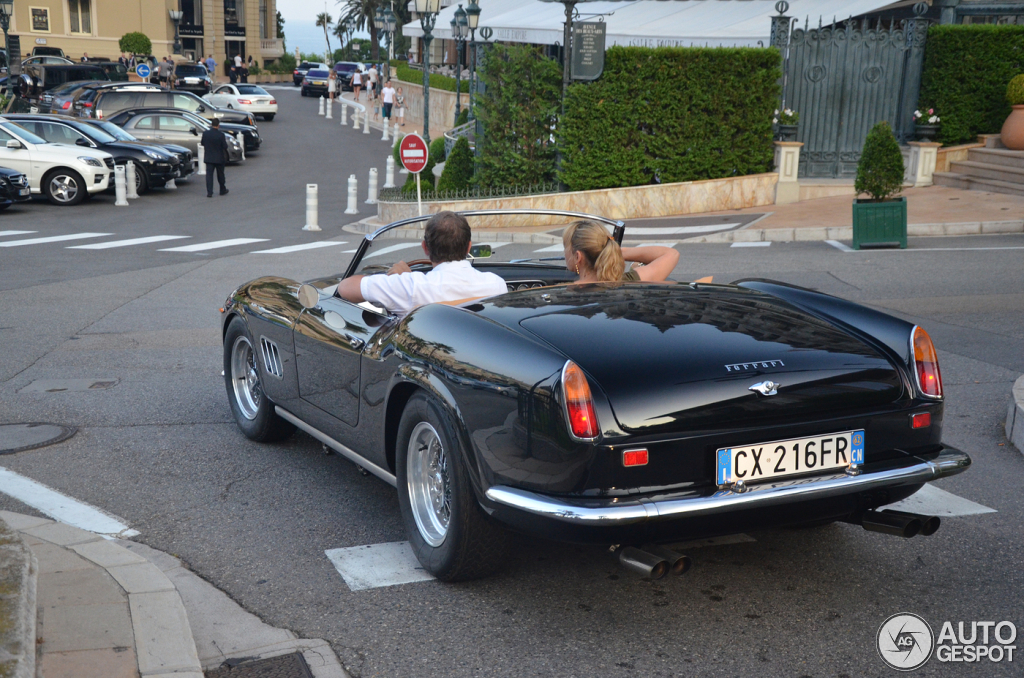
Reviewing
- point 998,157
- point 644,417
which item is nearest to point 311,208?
point 998,157

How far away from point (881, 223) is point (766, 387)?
12.4m

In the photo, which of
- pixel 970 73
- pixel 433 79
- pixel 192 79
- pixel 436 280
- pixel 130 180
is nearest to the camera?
pixel 436 280

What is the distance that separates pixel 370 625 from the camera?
385 cm

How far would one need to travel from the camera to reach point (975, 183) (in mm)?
19828

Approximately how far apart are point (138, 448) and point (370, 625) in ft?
9.48

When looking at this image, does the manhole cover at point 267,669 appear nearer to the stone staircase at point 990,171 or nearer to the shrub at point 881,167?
the shrub at point 881,167

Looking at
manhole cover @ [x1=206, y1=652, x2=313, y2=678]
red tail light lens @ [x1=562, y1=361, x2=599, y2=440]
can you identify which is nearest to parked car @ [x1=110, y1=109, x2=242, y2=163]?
manhole cover @ [x1=206, y1=652, x2=313, y2=678]

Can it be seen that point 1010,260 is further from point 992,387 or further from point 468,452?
point 468,452

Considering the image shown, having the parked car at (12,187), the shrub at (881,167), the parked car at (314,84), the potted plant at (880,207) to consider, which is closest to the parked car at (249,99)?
the parked car at (314,84)

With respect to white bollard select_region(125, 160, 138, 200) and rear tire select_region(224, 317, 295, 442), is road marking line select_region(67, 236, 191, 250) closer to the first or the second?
white bollard select_region(125, 160, 138, 200)

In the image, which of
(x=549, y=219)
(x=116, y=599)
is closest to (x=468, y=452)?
(x=116, y=599)

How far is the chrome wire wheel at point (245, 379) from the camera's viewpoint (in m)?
6.36

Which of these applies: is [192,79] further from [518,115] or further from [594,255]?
[594,255]

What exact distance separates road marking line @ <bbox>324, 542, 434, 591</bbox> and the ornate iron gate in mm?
18454
